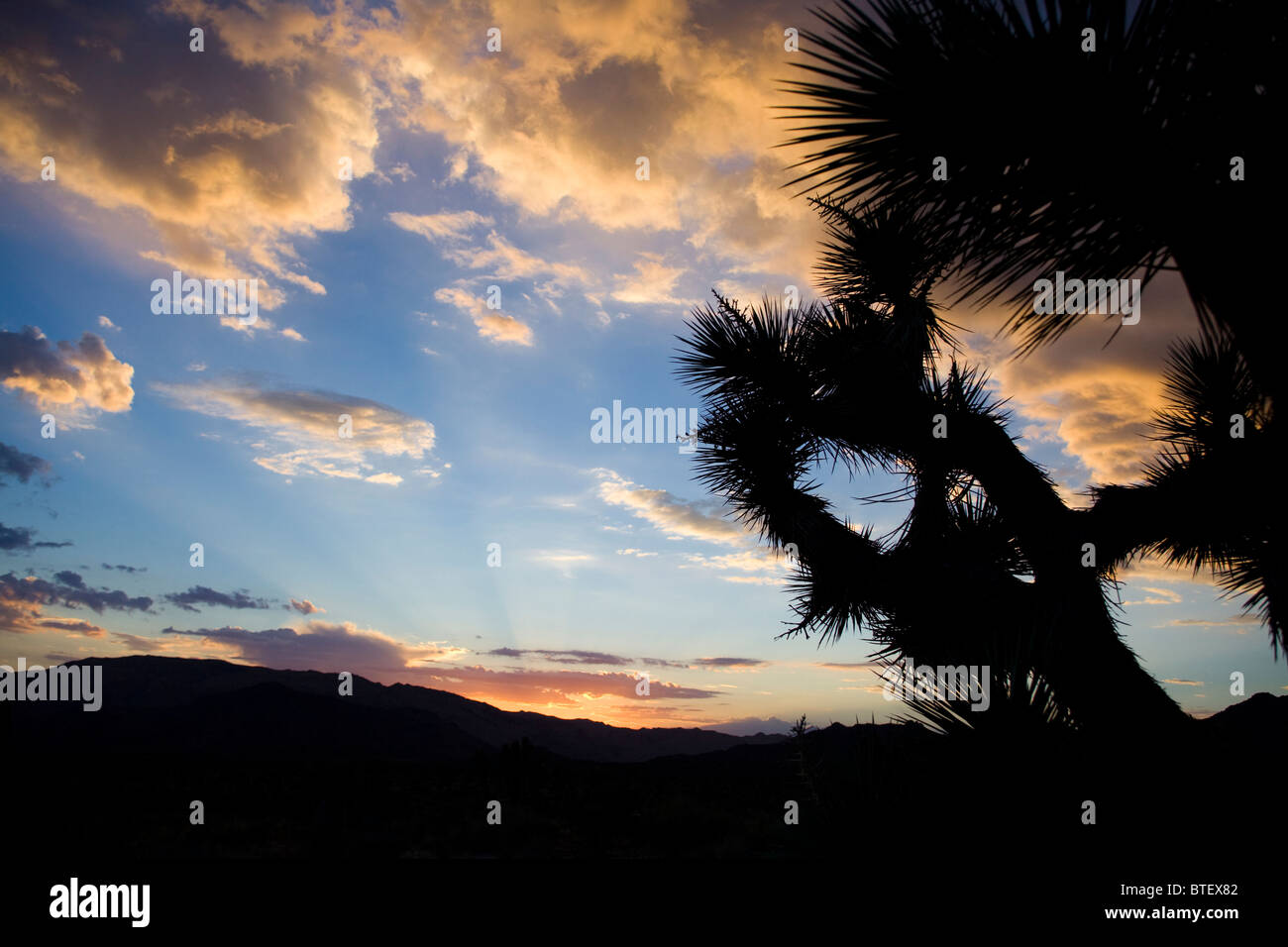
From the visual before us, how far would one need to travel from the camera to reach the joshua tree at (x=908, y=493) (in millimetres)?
3127

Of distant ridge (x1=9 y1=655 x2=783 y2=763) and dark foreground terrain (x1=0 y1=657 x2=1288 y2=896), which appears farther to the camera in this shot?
distant ridge (x1=9 y1=655 x2=783 y2=763)

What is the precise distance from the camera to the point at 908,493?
5086mm

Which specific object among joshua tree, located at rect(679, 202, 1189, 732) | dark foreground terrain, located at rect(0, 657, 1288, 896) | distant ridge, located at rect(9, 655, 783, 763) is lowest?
distant ridge, located at rect(9, 655, 783, 763)

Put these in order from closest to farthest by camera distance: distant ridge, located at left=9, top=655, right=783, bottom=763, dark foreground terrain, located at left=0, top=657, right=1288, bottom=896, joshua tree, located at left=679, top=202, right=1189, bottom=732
Result: dark foreground terrain, located at left=0, top=657, right=1288, bottom=896 < joshua tree, located at left=679, top=202, right=1189, bottom=732 < distant ridge, located at left=9, top=655, right=783, bottom=763

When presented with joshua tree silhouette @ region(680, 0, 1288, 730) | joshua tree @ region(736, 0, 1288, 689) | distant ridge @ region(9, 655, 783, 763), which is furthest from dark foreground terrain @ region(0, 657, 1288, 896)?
distant ridge @ region(9, 655, 783, 763)

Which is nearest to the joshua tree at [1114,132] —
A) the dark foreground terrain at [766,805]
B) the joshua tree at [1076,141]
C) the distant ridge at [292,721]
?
the joshua tree at [1076,141]

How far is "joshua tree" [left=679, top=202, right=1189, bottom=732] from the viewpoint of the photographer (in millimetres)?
3127

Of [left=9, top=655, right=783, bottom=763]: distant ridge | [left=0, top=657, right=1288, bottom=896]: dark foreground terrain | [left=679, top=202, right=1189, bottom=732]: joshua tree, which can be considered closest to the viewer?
[left=0, top=657, right=1288, bottom=896]: dark foreground terrain

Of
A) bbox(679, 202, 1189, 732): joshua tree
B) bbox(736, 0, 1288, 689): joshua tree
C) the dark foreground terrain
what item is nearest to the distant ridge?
the dark foreground terrain

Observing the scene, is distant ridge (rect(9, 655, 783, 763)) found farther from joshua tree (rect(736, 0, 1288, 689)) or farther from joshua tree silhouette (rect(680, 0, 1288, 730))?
joshua tree (rect(736, 0, 1288, 689))

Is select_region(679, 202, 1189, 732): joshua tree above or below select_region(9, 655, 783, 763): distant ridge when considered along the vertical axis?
above
